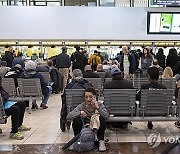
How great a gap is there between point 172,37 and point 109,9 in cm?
335

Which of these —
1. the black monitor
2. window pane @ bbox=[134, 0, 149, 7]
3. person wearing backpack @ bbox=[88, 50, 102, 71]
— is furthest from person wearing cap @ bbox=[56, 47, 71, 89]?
window pane @ bbox=[134, 0, 149, 7]

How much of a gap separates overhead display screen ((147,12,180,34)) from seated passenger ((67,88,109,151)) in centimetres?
1080

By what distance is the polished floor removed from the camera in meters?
5.19

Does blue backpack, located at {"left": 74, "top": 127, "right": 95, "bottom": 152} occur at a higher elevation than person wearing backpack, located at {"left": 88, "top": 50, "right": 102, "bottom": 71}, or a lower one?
lower

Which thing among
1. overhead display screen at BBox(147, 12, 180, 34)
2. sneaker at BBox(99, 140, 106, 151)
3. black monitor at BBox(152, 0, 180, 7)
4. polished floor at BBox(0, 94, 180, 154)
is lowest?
polished floor at BBox(0, 94, 180, 154)

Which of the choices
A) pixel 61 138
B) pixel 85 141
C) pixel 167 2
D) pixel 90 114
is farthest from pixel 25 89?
pixel 167 2

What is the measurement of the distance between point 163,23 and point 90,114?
11.2 meters

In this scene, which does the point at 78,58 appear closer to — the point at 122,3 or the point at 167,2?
the point at 122,3

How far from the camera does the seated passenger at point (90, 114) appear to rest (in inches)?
206

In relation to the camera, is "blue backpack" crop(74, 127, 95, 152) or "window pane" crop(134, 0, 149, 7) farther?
"window pane" crop(134, 0, 149, 7)

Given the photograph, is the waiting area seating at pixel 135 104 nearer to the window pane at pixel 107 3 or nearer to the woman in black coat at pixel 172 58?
the woman in black coat at pixel 172 58

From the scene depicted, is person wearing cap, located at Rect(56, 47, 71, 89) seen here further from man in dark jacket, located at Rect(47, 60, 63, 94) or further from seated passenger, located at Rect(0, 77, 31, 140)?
seated passenger, located at Rect(0, 77, 31, 140)

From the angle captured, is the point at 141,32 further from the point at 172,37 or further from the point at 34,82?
the point at 34,82

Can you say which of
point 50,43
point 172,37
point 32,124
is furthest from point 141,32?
point 32,124
